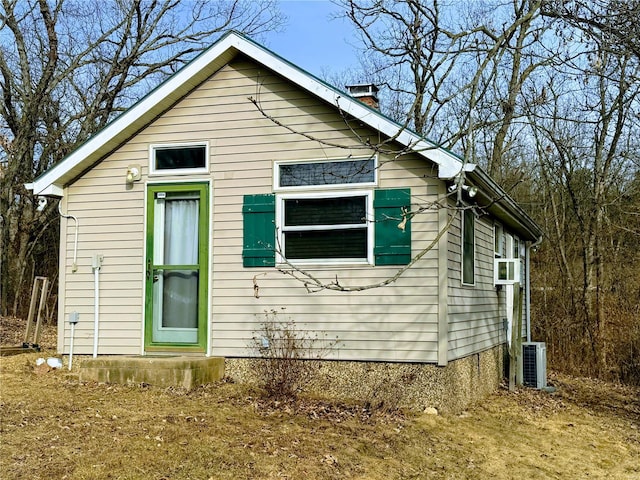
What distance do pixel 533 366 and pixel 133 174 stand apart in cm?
720

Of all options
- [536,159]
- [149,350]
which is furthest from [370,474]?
[536,159]

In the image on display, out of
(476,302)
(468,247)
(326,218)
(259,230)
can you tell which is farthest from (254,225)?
(476,302)

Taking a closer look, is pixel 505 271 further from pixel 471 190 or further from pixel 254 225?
pixel 254 225

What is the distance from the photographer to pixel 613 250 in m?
16.6

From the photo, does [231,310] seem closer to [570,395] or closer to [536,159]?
[570,395]

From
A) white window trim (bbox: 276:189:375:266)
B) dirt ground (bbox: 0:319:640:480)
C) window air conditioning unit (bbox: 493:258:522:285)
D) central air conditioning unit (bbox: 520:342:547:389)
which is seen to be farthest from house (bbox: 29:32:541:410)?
central air conditioning unit (bbox: 520:342:547:389)

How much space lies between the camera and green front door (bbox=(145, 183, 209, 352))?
8.95 m

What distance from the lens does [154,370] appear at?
8.20m

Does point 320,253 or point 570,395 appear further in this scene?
point 570,395

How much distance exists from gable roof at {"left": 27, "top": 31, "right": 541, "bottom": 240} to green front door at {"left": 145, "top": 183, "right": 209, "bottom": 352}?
919 mm

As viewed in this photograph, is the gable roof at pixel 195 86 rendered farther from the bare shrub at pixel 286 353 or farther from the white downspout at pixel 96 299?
the bare shrub at pixel 286 353

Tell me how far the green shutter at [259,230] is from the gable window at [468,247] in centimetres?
256

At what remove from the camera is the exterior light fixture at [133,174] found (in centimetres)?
916

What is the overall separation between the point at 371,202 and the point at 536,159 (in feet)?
43.6
